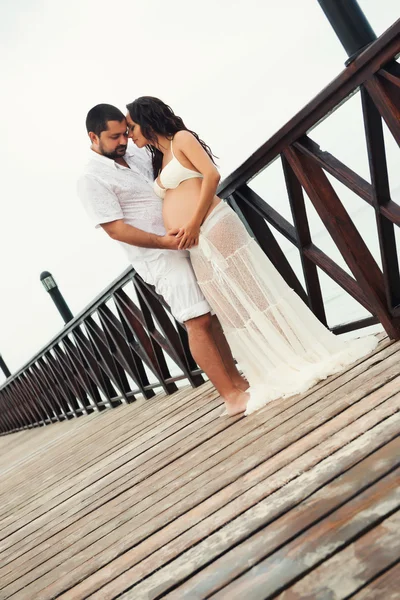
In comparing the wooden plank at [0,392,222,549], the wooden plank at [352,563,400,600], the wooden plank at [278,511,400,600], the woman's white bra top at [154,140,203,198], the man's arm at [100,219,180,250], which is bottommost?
the wooden plank at [352,563,400,600]

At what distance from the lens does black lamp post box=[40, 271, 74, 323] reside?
25.5ft

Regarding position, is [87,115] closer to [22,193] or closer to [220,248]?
[220,248]

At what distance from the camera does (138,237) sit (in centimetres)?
284

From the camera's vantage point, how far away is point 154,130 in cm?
281

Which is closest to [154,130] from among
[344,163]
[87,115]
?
[87,115]

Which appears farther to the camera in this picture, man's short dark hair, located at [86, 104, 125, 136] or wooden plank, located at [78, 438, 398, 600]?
man's short dark hair, located at [86, 104, 125, 136]

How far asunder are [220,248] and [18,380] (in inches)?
318

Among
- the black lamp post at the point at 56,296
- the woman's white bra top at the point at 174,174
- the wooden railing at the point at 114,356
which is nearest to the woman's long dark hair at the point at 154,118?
the woman's white bra top at the point at 174,174

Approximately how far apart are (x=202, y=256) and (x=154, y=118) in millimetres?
635

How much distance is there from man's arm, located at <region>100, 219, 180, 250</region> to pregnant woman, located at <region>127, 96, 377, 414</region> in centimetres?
6

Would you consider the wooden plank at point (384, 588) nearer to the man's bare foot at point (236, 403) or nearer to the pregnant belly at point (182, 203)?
the man's bare foot at point (236, 403)

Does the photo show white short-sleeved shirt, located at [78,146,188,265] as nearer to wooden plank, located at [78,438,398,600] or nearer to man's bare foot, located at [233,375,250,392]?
man's bare foot, located at [233,375,250,392]

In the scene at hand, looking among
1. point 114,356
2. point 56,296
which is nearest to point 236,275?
point 114,356

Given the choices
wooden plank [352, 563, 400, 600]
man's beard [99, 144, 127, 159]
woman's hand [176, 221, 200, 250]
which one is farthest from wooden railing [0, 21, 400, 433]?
wooden plank [352, 563, 400, 600]
